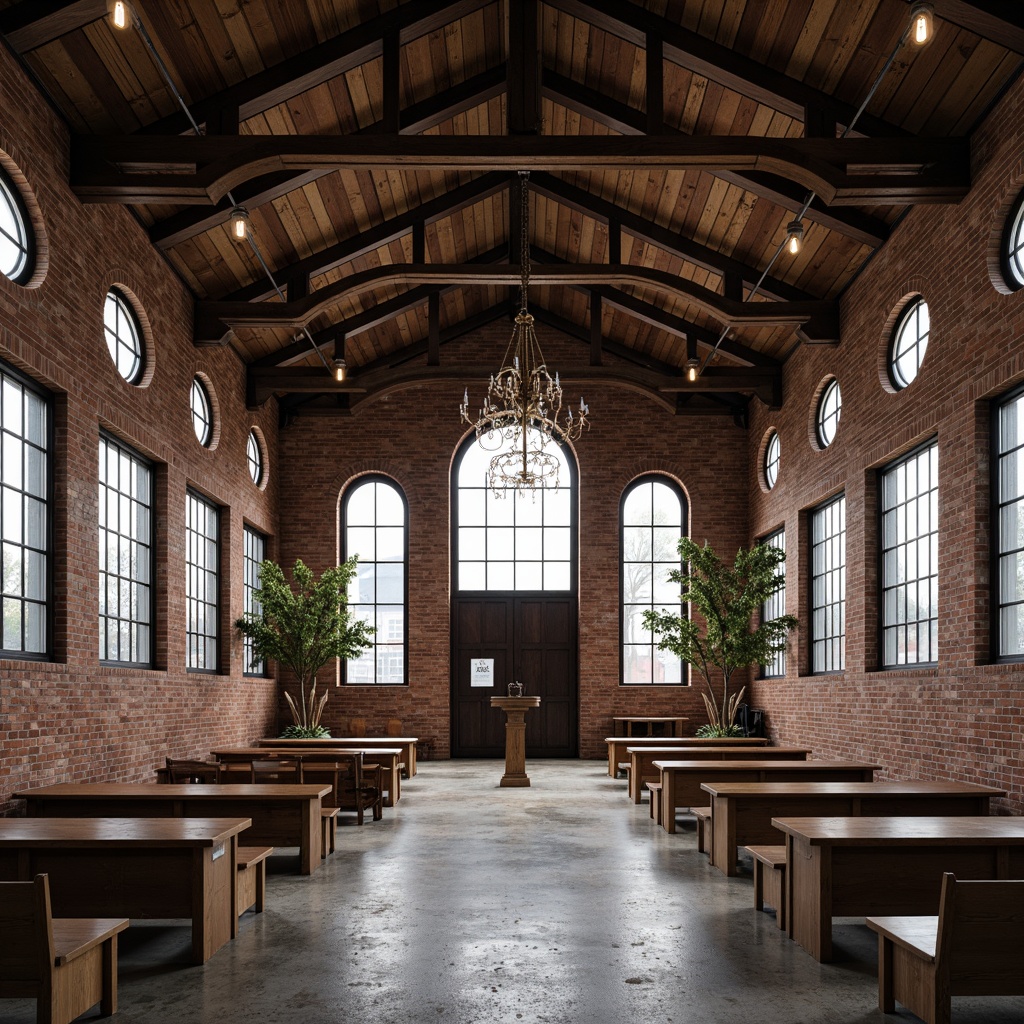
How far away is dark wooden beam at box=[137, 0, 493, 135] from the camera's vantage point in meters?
8.55

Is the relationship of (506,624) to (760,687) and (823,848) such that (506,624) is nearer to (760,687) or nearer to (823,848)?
(760,687)

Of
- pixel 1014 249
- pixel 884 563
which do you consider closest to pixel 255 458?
pixel 884 563

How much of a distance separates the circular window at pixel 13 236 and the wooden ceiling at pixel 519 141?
61 centimetres

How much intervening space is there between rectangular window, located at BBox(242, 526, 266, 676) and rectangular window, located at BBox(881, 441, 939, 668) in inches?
301

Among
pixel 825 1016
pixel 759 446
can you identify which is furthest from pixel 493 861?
pixel 759 446

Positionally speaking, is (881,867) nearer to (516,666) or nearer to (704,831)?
(704,831)

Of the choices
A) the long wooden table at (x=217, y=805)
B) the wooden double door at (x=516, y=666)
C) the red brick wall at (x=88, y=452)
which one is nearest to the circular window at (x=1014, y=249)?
the long wooden table at (x=217, y=805)

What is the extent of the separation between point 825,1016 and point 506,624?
12304 mm

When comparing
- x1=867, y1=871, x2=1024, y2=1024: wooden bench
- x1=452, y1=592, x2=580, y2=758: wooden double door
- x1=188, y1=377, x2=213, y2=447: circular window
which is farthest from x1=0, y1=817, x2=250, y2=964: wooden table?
x1=452, y1=592, x2=580, y2=758: wooden double door

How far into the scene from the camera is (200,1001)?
173 inches

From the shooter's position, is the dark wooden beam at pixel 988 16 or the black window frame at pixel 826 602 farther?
the black window frame at pixel 826 602

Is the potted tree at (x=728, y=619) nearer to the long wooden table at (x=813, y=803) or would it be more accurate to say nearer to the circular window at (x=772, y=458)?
the circular window at (x=772, y=458)

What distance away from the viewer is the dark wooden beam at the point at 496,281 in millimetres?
11047

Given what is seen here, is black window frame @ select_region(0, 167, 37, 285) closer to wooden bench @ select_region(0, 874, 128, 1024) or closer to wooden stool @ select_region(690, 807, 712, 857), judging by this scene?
wooden bench @ select_region(0, 874, 128, 1024)
